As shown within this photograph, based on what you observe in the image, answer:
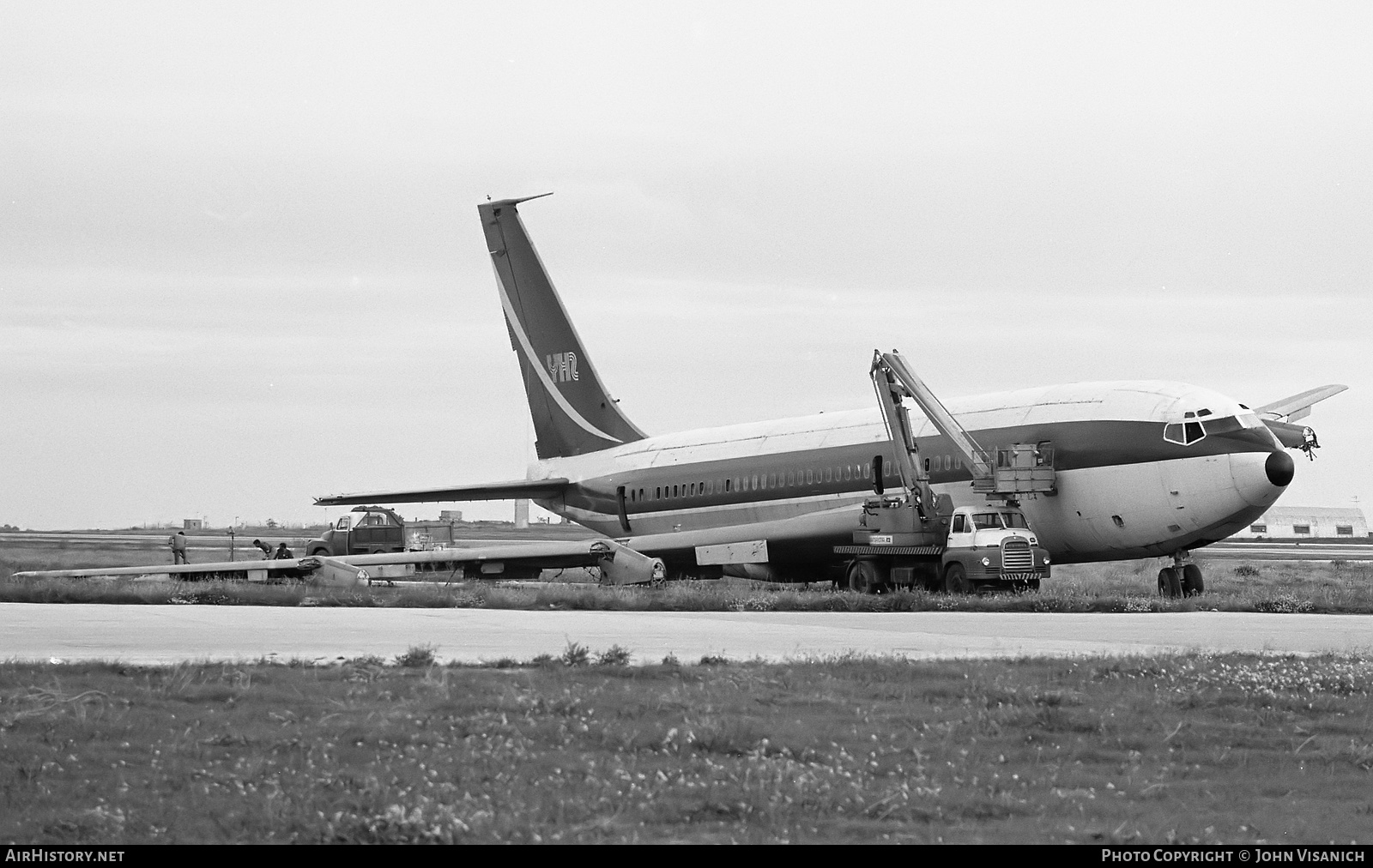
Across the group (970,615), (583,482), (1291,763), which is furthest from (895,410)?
(1291,763)

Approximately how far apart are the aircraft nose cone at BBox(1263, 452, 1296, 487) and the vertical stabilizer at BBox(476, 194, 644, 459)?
23509 mm

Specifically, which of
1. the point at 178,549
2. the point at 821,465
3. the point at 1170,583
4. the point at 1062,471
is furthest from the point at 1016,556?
the point at 178,549

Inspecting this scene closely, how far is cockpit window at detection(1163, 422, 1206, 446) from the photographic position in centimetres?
3372

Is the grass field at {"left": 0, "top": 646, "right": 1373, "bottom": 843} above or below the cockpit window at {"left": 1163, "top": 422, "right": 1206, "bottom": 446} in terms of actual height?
below

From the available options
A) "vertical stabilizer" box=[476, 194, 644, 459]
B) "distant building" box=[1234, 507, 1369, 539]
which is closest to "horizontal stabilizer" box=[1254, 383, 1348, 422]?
"vertical stabilizer" box=[476, 194, 644, 459]

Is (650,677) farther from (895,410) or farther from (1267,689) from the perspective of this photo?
(895,410)

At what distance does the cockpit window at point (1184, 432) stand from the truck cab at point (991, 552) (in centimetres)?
364

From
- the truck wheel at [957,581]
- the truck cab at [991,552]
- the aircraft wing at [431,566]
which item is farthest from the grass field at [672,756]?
the aircraft wing at [431,566]

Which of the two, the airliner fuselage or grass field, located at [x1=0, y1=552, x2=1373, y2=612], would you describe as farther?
the airliner fuselage

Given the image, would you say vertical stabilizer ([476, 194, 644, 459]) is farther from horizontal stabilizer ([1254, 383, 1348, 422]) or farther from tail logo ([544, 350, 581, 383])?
horizontal stabilizer ([1254, 383, 1348, 422])

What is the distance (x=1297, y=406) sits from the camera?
42.8 m

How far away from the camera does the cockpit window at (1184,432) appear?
111ft

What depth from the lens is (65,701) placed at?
38.7 feet
